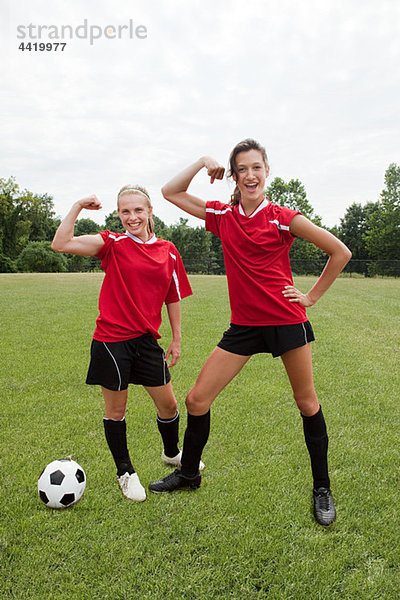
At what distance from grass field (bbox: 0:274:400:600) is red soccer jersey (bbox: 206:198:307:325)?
128 centimetres

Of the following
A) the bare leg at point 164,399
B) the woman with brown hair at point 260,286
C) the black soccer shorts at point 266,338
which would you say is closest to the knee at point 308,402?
the woman with brown hair at point 260,286

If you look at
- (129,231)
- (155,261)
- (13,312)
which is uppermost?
(129,231)

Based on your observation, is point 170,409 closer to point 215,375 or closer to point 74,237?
point 215,375

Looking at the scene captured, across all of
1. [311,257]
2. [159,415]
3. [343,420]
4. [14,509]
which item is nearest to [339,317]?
[343,420]

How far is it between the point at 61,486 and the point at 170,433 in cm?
86

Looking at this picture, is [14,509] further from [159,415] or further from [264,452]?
[264,452]

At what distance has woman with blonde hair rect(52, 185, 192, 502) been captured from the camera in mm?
2721

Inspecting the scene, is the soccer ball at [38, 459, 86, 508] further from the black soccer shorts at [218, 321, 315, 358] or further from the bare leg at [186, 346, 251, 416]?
the black soccer shorts at [218, 321, 315, 358]

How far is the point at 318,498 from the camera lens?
2.74 metres

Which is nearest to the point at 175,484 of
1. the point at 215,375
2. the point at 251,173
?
the point at 215,375

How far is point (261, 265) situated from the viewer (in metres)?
2.59

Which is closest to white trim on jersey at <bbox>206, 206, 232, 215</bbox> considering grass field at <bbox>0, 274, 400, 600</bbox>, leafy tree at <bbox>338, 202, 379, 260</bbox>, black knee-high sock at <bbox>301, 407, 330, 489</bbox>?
black knee-high sock at <bbox>301, 407, 330, 489</bbox>

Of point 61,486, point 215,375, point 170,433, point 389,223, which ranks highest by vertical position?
point 389,223

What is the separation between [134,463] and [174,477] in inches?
19.6
